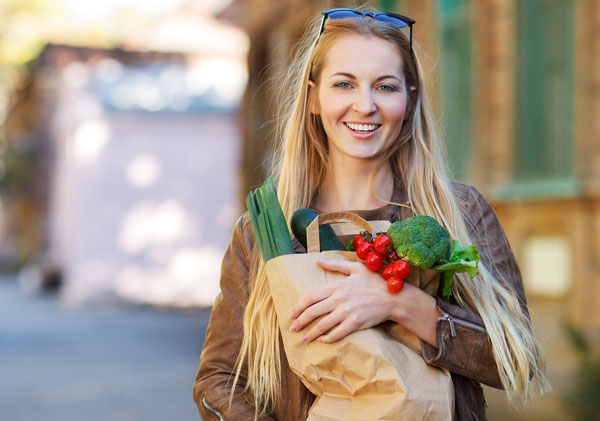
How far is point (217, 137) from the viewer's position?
2022cm

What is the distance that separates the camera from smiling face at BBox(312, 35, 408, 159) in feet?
8.42

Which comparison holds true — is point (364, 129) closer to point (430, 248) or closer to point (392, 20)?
point (392, 20)

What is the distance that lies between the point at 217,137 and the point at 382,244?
1814cm

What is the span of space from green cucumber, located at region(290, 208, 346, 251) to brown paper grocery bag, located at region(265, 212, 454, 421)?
0.05 m

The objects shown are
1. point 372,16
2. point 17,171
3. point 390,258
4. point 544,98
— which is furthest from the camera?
point 17,171

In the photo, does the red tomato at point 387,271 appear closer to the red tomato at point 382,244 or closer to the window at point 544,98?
the red tomato at point 382,244

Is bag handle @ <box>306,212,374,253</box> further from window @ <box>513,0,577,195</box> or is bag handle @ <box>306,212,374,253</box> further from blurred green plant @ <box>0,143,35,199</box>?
blurred green plant @ <box>0,143,35,199</box>

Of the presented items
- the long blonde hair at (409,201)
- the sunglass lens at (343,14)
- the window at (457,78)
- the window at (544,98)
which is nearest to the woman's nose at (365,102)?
the long blonde hair at (409,201)

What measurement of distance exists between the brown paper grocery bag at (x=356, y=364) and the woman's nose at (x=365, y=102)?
1.10 feet

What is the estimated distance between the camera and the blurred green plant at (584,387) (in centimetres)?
551

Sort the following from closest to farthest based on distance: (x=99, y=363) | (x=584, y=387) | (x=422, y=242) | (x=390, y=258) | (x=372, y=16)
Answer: (x=422, y=242), (x=390, y=258), (x=372, y=16), (x=584, y=387), (x=99, y=363)

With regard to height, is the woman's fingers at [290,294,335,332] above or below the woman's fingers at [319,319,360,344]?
above

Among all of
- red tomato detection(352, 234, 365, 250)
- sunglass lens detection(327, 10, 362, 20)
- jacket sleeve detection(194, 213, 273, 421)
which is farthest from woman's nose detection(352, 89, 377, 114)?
jacket sleeve detection(194, 213, 273, 421)

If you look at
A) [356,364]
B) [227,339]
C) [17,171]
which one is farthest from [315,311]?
[17,171]
